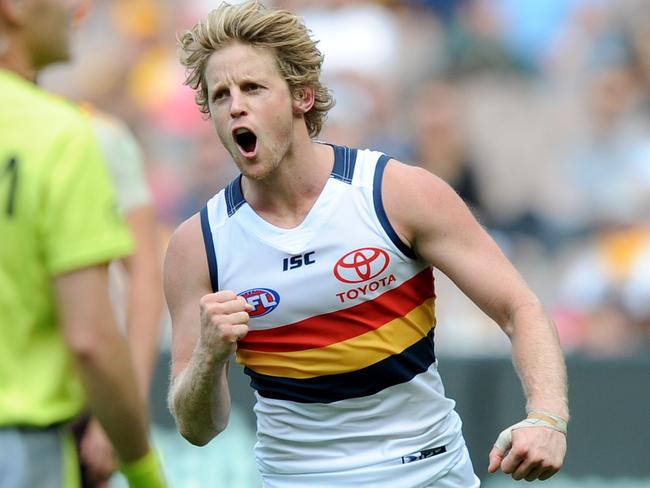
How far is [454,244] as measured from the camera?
405 cm

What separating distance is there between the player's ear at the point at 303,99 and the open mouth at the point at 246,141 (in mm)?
198

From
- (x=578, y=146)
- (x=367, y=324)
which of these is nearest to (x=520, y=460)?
(x=367, y=324)

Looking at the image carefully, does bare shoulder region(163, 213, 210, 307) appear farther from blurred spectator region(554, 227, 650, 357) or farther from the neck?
blurred spectator region(554, 227, 650, 357)

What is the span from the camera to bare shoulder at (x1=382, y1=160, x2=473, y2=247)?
13.2 ft

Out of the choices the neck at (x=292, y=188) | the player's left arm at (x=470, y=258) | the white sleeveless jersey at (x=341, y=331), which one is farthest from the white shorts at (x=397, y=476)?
the neck at (x=292, y=188)

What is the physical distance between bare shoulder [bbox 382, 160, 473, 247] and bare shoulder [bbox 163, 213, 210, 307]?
2.00ft

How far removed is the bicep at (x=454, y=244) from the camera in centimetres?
404

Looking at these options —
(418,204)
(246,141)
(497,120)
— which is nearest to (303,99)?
(246,141)

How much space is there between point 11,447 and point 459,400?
15.9ft

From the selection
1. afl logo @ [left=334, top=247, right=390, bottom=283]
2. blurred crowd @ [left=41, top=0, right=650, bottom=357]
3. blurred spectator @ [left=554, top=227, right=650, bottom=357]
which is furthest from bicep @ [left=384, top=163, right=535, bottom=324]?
blurred spectator @ [left=554, top=227, right=650, bottom=357]

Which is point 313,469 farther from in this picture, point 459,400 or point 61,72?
point 61,72

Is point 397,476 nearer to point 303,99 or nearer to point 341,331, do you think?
point 341,331

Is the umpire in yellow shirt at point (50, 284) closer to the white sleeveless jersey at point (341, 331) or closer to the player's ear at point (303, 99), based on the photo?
the white sleeveless jersey at point (341, 331)

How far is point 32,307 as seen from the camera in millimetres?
3410
